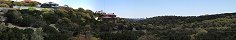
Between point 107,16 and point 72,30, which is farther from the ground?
point 107,16

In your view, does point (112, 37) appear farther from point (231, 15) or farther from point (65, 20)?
point (231, 15)

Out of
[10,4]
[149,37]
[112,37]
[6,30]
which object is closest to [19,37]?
[6,30]

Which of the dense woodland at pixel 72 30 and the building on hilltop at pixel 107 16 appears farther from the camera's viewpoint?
the building on hilltop at pixel 107 16

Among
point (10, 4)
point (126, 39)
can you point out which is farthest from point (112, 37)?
point (10, 4)

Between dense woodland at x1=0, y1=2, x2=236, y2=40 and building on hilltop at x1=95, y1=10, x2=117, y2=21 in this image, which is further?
building on hilltop at x1=95, y1=10, x2=117, y2=21

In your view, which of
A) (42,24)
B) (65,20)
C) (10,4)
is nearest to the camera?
(42,24)

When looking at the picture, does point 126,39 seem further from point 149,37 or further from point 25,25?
point 25,25

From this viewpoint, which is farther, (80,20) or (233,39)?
(80,20)

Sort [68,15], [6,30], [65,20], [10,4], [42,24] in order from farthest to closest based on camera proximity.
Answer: [10,4], [68,15], [65,20], [42,24], [6,30]

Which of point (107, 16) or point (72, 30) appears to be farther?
point (107, 16)
